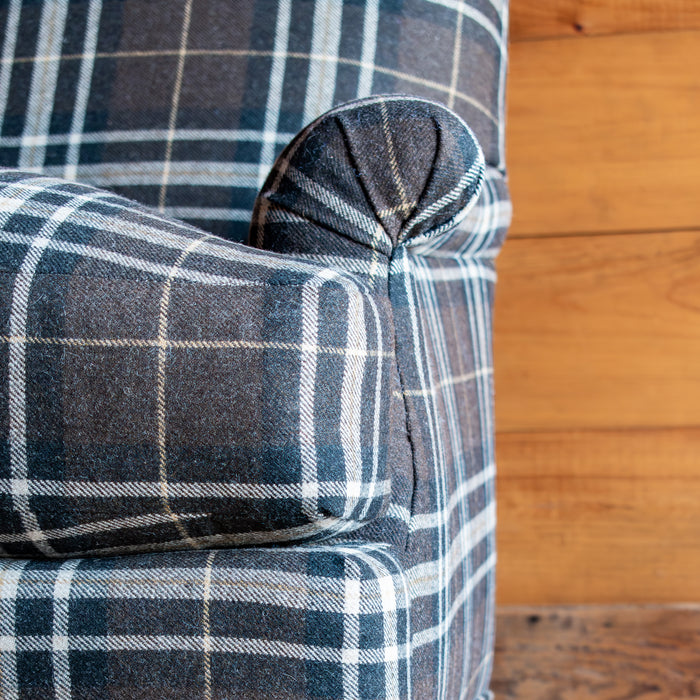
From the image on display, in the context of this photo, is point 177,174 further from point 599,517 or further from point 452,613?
point 599,517

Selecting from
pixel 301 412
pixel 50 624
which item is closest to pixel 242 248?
pixel 301 412

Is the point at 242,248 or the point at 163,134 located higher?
the point at 163,134

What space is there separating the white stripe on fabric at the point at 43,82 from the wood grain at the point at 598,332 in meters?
0.51

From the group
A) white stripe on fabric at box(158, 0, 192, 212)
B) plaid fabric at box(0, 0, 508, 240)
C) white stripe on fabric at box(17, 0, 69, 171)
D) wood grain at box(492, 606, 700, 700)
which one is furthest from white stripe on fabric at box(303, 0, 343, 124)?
wood grain at box(492, 606, 700, 700)

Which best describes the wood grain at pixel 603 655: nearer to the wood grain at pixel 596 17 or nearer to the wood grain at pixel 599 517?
the wood grain at pixel 599 517

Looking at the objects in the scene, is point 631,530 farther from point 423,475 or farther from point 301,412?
point 301,412

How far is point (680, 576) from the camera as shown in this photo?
84cm

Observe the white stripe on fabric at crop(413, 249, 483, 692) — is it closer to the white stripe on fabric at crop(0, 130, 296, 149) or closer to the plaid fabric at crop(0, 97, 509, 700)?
the plaid fabric at crop(0, 97, 509, 700)

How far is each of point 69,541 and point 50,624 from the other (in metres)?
0.05

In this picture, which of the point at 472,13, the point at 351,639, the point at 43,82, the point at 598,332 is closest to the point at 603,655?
the point at 598,332

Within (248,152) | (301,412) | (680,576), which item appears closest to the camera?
(301,412)

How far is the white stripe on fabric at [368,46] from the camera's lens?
58 cm

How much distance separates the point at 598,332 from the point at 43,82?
0.62 meters

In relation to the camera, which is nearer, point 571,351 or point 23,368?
point 23,368
